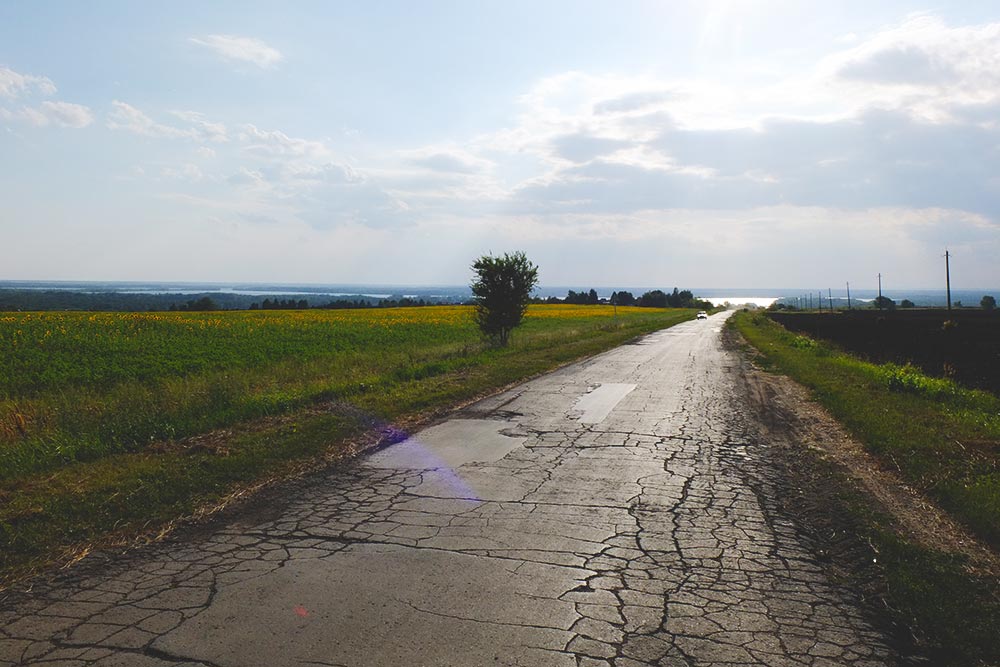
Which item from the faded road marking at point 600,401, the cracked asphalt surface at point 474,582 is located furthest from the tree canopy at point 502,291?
the cracked asphalt surface at point 474,582

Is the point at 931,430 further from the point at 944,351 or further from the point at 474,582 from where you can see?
the point at 944,351

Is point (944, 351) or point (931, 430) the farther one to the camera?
point (944, 351)

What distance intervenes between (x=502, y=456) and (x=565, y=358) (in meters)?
13.7

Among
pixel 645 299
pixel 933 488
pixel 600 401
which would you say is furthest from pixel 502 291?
pixel 645 299

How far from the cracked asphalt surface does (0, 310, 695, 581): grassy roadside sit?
0.62 meters

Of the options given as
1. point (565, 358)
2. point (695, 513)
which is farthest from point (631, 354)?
point (695, 513)

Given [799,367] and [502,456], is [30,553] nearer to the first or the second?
[502,456]

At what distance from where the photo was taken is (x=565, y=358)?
2178 cm

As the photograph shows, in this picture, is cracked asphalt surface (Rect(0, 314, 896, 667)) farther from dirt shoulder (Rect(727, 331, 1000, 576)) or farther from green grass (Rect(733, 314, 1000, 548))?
green grass (Rect(733, 314, 1000, 548))

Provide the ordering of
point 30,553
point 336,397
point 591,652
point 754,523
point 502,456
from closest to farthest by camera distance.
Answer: point 591,652, point 30,553, point 754,523, point 502,456, point 336,397

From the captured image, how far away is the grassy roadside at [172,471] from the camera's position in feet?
17.8

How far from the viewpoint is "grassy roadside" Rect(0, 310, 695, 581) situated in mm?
5426

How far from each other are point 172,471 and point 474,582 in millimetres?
4286

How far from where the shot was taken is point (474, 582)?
4422 millimetres
